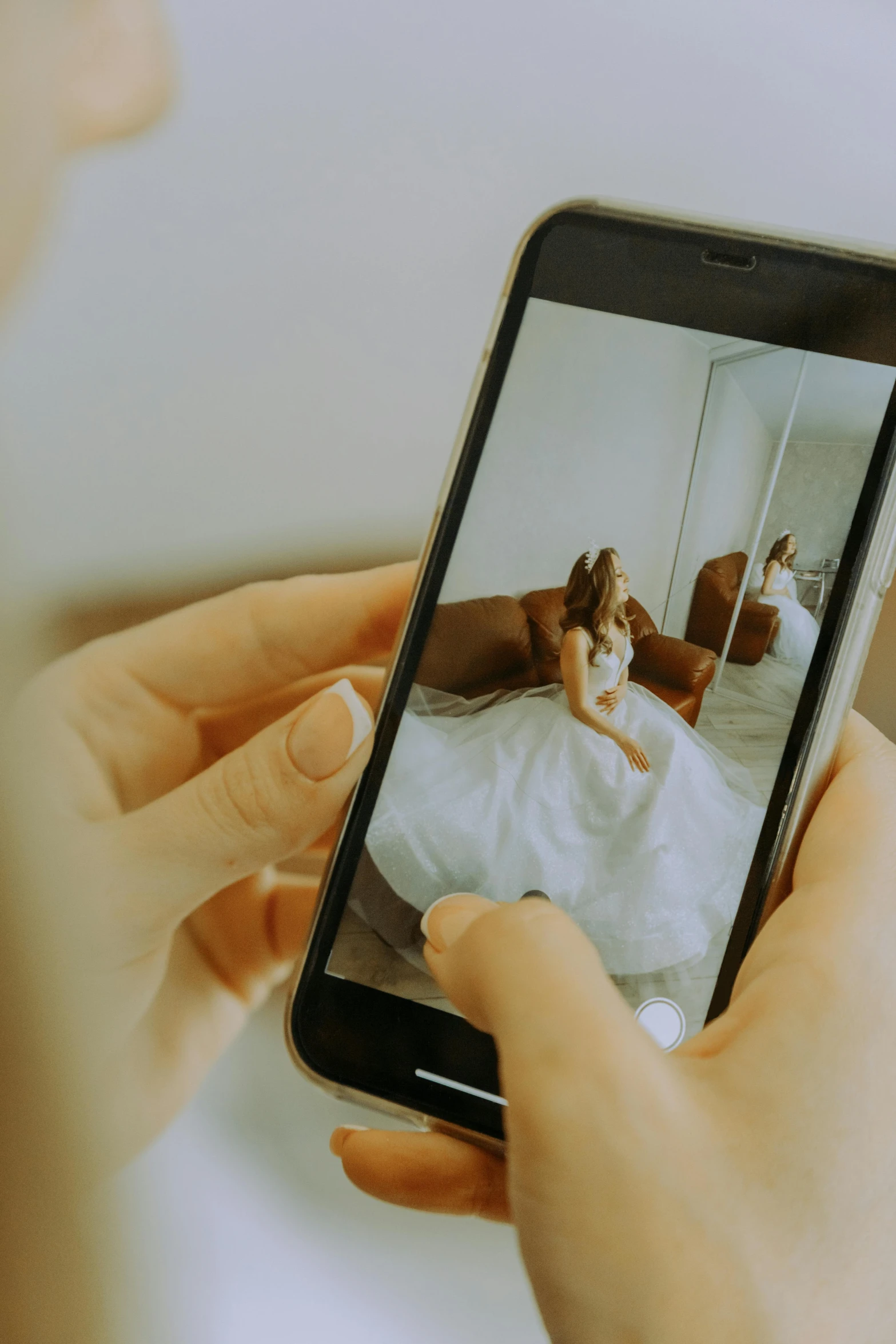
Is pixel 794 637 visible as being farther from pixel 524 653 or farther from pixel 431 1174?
pixel 431 1174

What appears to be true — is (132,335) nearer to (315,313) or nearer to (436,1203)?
(315,313)

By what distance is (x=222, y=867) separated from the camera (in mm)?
299

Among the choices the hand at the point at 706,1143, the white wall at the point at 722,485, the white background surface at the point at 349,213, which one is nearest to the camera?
the hand at the point at 706,1143

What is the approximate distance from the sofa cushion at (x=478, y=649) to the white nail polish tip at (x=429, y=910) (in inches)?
3.0

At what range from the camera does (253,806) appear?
281 mm

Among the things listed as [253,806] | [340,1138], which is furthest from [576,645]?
[340,1138]

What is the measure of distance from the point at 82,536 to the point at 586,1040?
A: 370 mm

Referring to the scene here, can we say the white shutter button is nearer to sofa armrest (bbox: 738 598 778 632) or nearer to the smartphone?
the smartphone

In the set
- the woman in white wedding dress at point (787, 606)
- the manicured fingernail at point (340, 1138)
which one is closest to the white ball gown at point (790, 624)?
the woman in white wedding dress at point (787, 606)

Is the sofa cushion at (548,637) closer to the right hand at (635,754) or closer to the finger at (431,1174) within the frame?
the right hand at (635,754)

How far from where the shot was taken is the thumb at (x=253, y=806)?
280mm

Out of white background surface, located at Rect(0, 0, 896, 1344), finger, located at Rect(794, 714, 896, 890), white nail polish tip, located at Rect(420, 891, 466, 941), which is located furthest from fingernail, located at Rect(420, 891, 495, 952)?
white background surface, located at Rect(0, 0, 896, 1344)

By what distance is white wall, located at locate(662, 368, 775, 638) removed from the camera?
28 centimetres

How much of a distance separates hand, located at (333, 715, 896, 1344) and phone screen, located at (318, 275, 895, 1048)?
0.07 metres
